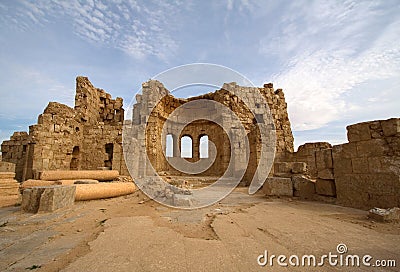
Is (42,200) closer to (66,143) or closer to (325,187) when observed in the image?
(325,187)

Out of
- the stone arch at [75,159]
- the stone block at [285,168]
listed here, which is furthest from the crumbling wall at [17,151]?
the stone block at [285,168]

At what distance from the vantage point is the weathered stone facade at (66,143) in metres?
9.84

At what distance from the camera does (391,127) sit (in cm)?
419

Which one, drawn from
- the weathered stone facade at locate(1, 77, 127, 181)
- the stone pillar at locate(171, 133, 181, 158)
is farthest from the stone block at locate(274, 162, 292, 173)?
the stone pillar at locate(171, 133, 181, 158)

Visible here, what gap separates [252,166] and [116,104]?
12.5 m

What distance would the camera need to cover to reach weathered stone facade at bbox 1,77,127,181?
984 centimetres

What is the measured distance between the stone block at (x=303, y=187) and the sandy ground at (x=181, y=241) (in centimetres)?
258

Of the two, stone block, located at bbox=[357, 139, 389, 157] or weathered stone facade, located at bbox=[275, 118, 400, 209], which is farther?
stone block, located at bbox=[357, 139, 389, 157]

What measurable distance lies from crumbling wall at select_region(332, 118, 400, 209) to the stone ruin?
2 cm

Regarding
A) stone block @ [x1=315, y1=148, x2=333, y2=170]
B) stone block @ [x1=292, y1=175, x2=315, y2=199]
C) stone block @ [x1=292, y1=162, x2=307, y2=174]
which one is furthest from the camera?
stone block @ [x1=292, y1=162, x2=307, y2=174]

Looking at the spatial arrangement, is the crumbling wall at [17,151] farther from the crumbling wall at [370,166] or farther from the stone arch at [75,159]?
the crumbling wall at [370,166]

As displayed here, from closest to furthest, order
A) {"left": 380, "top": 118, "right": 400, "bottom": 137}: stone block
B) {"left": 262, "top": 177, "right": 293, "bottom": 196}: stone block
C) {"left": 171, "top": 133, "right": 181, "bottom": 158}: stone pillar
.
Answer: {"left": 380, "top": 118, "right": 400, "bottom": 137}: stone block → {"left": 262, "top": 177, "right": 293, "bottom": 196}: stone block → {"left": 171, "top": 133, "right": 181, "bottom": 158}: stone pillar

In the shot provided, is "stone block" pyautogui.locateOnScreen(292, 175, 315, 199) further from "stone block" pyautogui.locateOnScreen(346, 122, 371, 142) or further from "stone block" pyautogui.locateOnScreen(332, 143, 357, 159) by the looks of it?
"stone block" pyautogui.locateOnScreen(346, 122, 371, 142)

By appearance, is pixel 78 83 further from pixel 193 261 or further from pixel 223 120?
pixel 193 261
